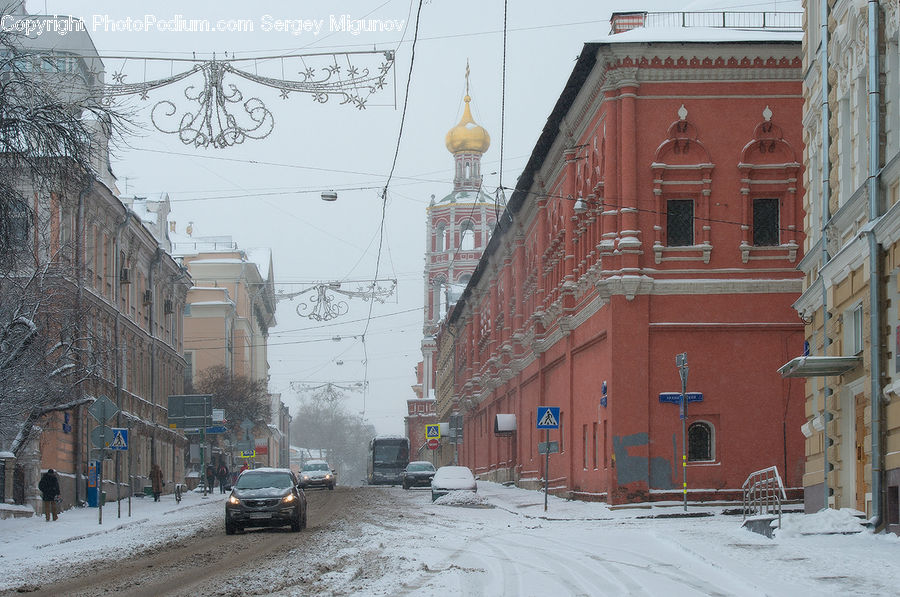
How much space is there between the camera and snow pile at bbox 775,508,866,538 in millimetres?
19688

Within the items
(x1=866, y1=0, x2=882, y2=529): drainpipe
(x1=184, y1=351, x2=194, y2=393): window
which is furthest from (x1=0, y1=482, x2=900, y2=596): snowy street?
(x1=184, y1=351, x2=194, y2=393): window

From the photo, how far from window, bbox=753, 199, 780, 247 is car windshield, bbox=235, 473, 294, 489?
46.7 ft

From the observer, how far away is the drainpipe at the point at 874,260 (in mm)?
19328

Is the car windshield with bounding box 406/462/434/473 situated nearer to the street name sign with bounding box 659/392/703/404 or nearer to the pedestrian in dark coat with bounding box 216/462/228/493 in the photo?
the pedestrian in dark coat with bounding box 216/462/228/493

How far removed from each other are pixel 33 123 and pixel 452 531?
42.5ft

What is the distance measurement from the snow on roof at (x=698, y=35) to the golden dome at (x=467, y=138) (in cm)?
8497

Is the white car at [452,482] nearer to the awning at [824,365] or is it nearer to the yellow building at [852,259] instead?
the yellow building at [852,259]

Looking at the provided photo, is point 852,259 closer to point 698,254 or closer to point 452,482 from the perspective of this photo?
point 698,254

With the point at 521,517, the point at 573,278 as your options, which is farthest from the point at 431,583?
the point at 573,278

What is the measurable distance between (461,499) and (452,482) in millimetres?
2183

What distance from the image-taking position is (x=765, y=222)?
116 feet

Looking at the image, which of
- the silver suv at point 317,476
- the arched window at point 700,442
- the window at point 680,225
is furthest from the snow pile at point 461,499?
the silver suv at point 317,476

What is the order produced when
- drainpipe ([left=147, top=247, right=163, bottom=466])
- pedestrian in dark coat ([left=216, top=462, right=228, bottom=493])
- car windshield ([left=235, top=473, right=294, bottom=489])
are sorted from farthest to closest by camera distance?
pedestrian in dark coat ([left=216, top=462, right=228, bottom=493])
drainpipe ([left=147, top=247, right=163, bottom=466])
car windshield ([left=235, top=473, right=294, bottom=489])

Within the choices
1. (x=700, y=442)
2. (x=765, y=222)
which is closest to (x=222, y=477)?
(x=700, y=442)
